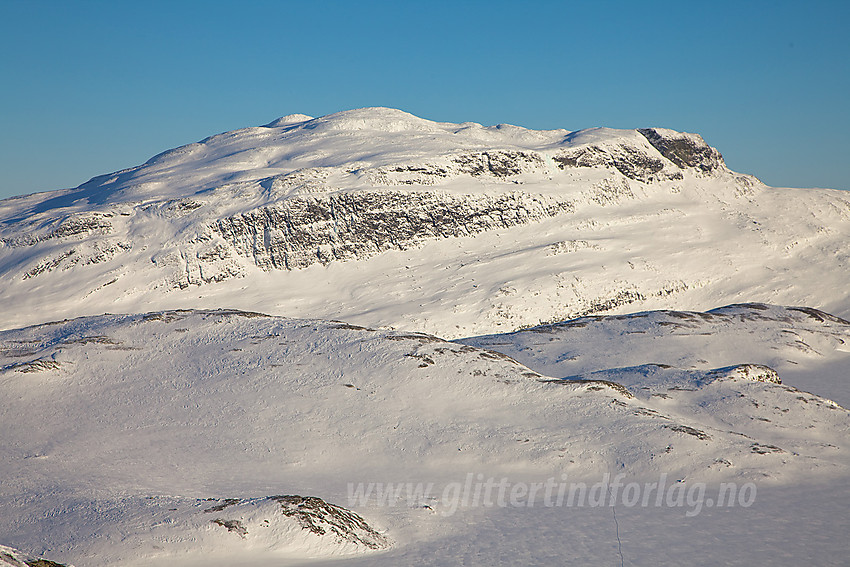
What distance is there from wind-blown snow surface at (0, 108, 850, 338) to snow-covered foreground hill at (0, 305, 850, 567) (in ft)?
165

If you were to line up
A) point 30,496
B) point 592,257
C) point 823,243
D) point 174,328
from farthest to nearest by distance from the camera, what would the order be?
point 823,243 < point 592,257 < point 174,328 < point 30,496

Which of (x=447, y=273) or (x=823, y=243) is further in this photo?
(x=823, y=243)

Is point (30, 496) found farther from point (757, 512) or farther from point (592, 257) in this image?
point (592, 257)

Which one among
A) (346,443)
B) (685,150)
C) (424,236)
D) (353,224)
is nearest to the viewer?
(346,443)

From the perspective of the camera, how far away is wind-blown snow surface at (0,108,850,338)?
308 ft

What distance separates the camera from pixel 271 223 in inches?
4144

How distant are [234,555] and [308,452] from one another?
9472 mm

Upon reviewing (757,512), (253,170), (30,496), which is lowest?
(757,512)

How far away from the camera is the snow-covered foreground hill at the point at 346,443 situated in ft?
58.1

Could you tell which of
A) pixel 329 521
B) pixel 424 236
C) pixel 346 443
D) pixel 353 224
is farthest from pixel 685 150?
pixel 329 521

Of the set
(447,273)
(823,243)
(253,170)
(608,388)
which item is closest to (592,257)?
(447,273)

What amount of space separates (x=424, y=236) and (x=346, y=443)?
286ft

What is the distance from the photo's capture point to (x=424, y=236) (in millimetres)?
112625

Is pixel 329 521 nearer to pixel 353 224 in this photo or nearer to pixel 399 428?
pixel 399 428
